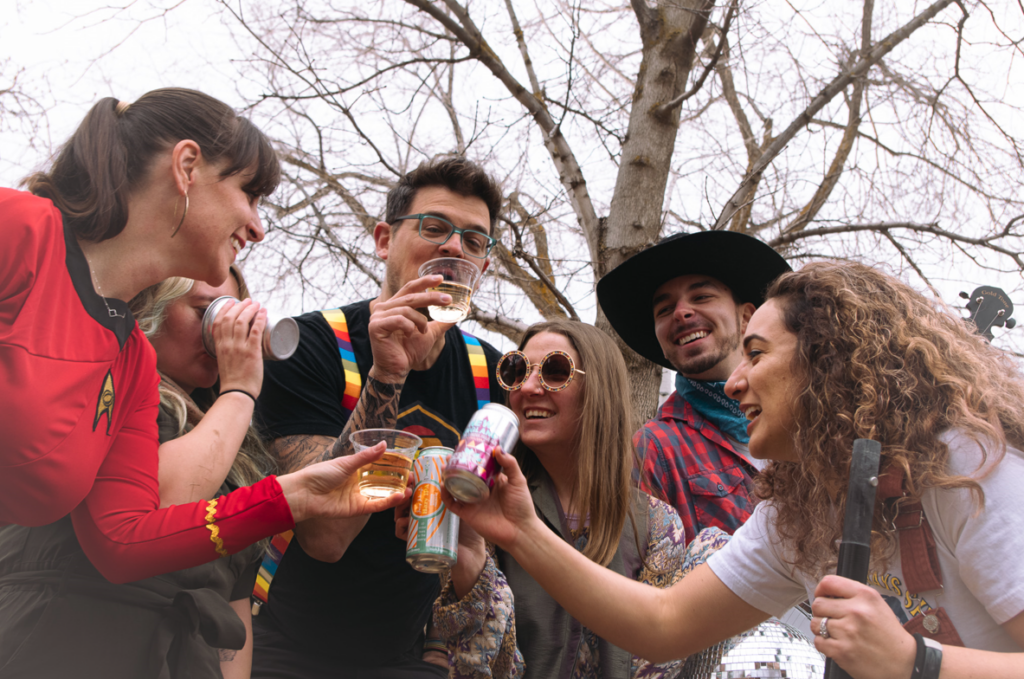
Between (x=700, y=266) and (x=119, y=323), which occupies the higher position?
(x=700, y=266)

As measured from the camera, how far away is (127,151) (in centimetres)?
201

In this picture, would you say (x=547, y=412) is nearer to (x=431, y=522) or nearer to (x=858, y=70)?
(x=431, y=522)

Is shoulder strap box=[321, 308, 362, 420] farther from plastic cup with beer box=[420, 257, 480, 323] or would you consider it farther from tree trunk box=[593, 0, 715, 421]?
tree trunk box=[593, 0, 715, 421]

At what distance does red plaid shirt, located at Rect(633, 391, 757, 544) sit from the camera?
327cm

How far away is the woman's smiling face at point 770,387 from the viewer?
7.19ft

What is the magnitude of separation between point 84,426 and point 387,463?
2.53ft

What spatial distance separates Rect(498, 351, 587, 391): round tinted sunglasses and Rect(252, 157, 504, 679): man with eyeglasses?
0.70 feet

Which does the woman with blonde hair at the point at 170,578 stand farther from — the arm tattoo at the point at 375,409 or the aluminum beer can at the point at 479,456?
the aluminum beer can at the point at 479,456

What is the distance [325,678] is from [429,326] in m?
1.36

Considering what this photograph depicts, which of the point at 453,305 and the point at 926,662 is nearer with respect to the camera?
the point at 926,662

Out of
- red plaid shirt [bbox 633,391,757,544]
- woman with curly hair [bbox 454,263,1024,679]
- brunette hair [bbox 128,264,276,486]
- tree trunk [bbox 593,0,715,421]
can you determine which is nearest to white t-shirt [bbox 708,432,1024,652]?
woman with curly hair [bbox 454,263,1024,679]

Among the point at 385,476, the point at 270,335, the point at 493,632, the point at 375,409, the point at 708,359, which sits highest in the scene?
the point at 708,359

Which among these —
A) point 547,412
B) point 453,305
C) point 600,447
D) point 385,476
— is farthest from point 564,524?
point 385,476

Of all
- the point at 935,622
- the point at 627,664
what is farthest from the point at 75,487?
the point at 935,622
